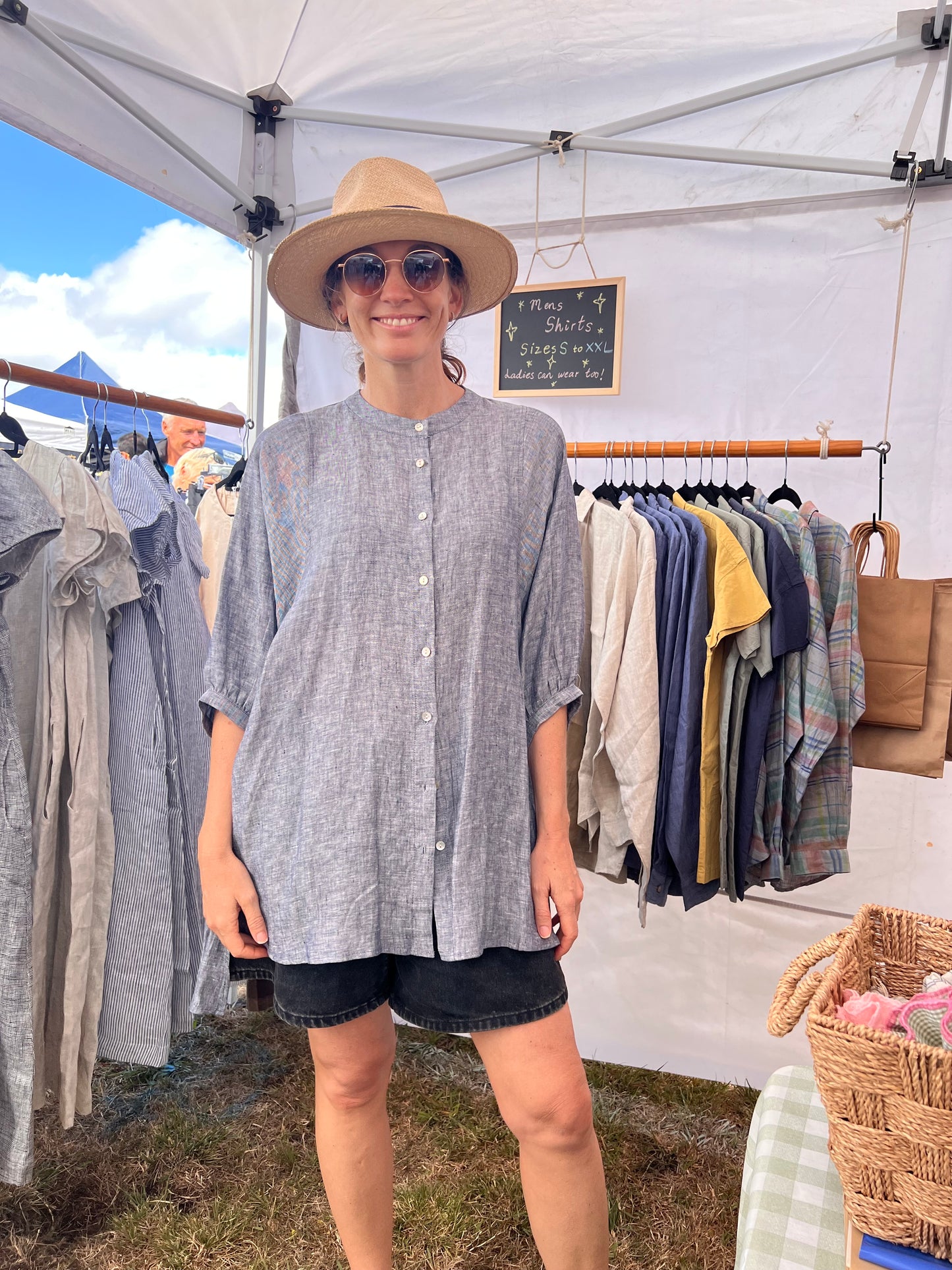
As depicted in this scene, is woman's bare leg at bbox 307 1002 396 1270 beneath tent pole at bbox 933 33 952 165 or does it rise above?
beneath

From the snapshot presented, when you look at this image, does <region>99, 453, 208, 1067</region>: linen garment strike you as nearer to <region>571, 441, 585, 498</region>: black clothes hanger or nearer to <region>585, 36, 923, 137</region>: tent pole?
<region>571, 441, 585, 498</region>: black clothes hanger

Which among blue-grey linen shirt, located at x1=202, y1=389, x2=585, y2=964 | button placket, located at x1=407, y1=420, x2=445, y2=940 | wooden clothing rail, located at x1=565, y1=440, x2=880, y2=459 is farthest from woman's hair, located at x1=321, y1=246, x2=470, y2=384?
wooden clothing rail, located at x1=565, y1=440, x2=880, y2=459

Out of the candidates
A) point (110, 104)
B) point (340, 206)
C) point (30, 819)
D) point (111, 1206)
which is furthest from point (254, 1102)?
point (110, 104)

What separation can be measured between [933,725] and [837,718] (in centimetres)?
21

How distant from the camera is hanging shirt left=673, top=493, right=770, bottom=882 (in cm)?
179

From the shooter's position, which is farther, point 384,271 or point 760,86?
point 760,86

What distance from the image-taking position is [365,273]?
1245 millimetres

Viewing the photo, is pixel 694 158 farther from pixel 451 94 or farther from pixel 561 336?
pixel 451 94

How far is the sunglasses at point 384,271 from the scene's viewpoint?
124 cm

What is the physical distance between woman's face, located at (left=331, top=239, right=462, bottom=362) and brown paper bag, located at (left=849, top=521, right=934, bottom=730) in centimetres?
111

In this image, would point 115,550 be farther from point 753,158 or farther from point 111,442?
point 753,158

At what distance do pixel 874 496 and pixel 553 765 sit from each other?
1.41 metres

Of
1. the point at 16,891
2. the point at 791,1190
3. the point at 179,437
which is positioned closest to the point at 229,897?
the point at 16,891

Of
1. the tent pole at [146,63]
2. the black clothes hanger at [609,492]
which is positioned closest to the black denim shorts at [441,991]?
the black clothes hanger at [609,492]
